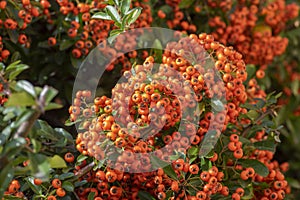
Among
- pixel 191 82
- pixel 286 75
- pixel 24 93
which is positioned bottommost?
pixel 286 75

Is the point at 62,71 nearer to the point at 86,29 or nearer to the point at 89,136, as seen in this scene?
the point at 86,29

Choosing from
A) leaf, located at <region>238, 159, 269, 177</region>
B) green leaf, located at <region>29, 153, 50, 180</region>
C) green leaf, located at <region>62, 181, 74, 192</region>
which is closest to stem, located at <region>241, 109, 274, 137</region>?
Result: leaf, located at <region>238, 159, 269, 177</region>

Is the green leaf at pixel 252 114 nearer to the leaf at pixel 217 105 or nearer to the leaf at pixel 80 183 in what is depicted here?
the leaf at pixel 217 105

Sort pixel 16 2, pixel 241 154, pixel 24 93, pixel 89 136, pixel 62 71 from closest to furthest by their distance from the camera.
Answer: pixel 24 93
pixel 89 136
pixel 241 154
pixel 16 2
pixel 62 71

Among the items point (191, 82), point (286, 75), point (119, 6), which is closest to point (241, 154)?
point (191, 82)

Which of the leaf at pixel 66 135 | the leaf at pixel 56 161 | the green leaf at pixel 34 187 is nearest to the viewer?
the leaf at pixel 56 161

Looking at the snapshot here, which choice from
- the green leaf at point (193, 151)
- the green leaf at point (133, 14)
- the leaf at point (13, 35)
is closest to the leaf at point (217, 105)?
the green leaf at point (193, 151)

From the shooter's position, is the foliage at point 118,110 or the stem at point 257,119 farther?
the stem at point 257,119
